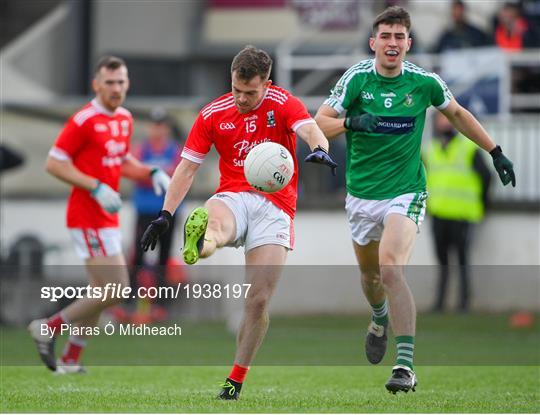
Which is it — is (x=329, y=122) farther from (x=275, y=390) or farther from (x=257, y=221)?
(x=275, y=390)

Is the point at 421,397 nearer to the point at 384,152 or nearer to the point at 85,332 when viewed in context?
the point at 384,152

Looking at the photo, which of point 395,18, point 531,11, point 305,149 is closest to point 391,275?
point 395,18

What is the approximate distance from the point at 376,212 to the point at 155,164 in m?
6.94

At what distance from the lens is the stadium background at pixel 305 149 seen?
18.0 m

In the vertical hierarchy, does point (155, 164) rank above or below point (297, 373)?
above

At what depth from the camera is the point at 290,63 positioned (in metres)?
20.0

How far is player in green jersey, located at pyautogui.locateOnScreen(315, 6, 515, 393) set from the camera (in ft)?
34.2

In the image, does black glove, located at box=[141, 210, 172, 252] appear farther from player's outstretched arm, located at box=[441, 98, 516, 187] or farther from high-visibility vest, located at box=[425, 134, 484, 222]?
high-visibility vest, located at box=[425, 134, 484, 222]

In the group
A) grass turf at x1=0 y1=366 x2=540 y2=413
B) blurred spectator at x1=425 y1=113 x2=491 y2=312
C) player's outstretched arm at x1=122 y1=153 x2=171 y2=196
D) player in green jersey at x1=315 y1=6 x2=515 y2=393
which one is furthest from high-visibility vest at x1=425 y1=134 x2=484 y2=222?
player in green jersey at x1=315 y1=6 x2=515 y2=393

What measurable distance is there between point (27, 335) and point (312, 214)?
14.3 ft

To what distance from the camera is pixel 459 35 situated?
19297 millimetres

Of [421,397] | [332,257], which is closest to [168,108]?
[332,257]

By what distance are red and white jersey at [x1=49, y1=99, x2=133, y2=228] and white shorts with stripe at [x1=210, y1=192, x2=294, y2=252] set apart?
8.33 feet

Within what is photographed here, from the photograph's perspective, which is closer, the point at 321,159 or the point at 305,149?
the point at 321,159
